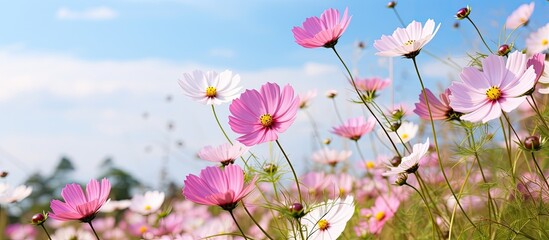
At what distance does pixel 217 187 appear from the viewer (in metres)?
0.80

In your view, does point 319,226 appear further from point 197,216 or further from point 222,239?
point 197,216

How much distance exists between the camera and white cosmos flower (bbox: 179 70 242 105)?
1.03 meters

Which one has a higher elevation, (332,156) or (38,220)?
(332,156)

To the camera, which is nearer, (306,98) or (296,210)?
(296,210)

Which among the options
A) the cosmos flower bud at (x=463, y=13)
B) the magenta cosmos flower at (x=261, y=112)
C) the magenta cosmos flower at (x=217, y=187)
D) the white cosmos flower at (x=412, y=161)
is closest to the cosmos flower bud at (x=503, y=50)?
the cosmos flower bud at (x=463, y=13)

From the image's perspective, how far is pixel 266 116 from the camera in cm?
88

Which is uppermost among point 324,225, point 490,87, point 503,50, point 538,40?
point 538,40

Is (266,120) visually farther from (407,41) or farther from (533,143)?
(533,143)

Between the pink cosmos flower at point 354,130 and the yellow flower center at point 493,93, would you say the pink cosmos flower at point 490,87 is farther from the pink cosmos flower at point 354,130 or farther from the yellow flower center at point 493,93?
the pink cosmos flower at point 354,130

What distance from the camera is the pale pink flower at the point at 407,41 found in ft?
3.03

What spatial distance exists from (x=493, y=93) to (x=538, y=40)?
867 millimetres

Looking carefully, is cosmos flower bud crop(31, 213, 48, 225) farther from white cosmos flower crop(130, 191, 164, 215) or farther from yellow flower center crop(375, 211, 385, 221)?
yellow flower center crop(375, 211, 385, 221)

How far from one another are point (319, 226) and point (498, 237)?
1.03 ft

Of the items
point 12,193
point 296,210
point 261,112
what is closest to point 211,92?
point 261,112
